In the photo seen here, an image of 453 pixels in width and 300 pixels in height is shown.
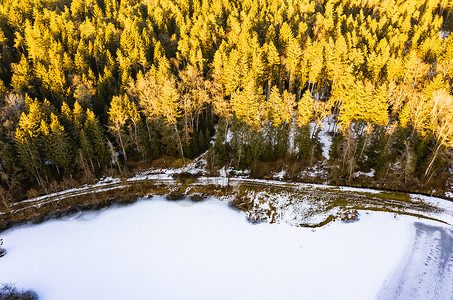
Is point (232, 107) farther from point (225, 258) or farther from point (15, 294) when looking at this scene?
point (15, 294)

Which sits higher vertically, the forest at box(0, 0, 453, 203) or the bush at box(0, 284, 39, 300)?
the forest at box(0, 0, 453, 203)

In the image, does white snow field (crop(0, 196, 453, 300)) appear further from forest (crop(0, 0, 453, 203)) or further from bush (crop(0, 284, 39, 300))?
forest (crop(0, 0, 453, 203))

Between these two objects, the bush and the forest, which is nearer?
the bush

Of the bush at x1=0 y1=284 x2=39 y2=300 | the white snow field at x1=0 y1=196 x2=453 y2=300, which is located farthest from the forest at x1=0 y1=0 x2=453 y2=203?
the bush at x1=0 y1=284 x2=39 y2=300

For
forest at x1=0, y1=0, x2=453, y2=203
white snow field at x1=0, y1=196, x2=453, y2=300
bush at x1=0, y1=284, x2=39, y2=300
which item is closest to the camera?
bush at x1=0, y1=284, x2=39, y2=300

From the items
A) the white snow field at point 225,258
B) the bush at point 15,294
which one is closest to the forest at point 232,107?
the white snow field at point 225,258
